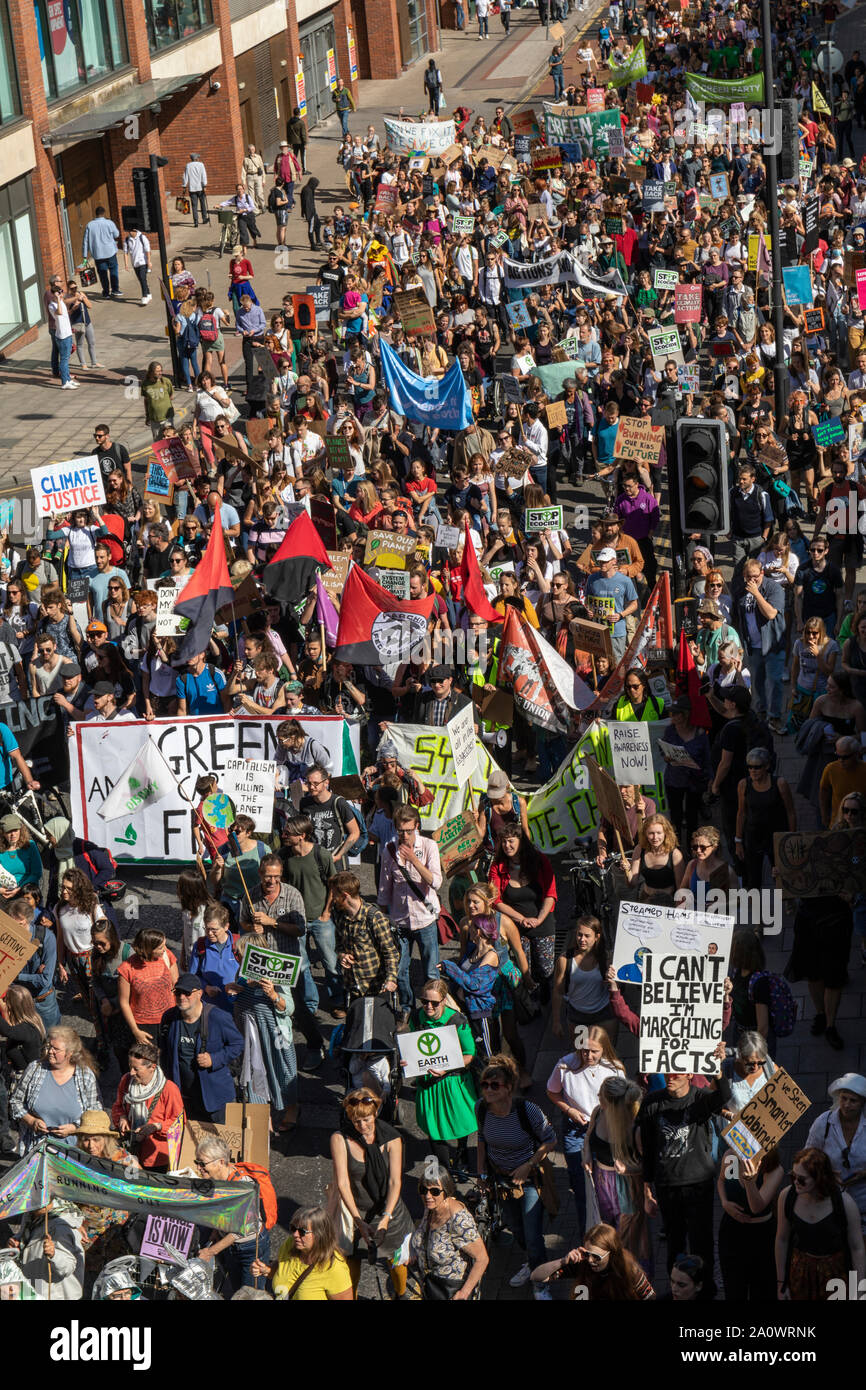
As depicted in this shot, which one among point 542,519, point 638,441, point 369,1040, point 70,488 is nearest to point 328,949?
point 369,1040

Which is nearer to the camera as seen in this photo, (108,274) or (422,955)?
(422,955)

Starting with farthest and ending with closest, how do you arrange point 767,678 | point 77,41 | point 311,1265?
point 77,41 → point 767,678 → point 311,1265

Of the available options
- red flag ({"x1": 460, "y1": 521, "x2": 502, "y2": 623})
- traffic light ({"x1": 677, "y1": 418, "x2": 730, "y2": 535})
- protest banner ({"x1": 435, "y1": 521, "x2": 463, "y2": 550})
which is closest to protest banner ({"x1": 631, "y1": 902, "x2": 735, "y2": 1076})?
traffic light ({"x1": 677, "y1": 418, "x2": 730, "y2": 535})

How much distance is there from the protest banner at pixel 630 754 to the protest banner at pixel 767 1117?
4313 millimetres

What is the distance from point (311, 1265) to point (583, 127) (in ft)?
98.5

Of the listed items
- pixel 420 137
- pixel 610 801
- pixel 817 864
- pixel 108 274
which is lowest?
pixel 108 274

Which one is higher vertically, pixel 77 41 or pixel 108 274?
pixel 77 41

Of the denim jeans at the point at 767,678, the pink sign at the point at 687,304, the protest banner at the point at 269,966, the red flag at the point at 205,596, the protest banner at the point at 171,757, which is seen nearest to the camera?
the protest banner at the point at 269,966

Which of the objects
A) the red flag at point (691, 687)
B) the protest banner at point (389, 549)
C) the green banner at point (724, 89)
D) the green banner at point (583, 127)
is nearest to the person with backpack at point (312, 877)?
the red flag at point (691, 687)

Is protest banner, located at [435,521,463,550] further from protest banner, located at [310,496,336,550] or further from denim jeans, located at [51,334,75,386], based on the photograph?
denim jeans, located at [51,334,75,386]

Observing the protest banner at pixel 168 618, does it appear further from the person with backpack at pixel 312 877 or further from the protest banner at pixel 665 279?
the protest banner at pixel 665 279

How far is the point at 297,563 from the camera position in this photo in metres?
16.5

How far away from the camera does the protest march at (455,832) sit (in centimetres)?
929

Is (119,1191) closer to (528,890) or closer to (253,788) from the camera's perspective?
(528,890)
